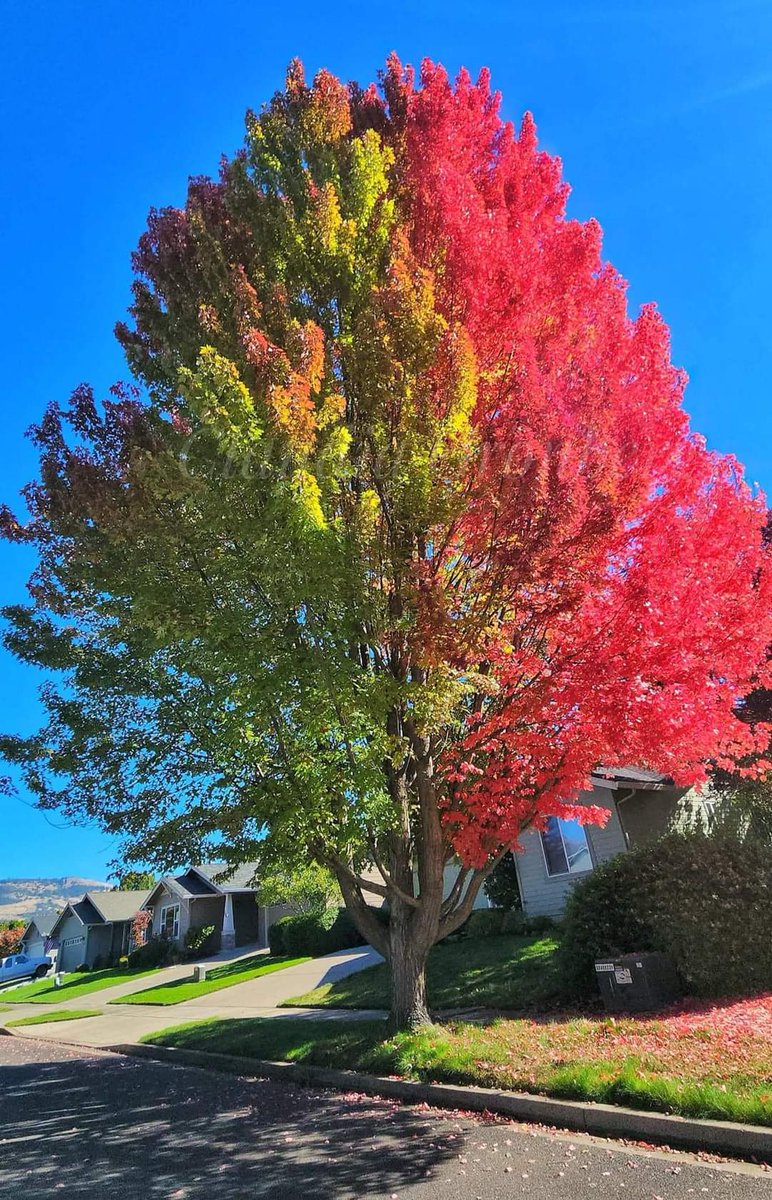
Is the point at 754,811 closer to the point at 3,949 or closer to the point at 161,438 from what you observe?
the point at 161,438

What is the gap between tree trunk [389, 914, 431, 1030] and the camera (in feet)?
27.3

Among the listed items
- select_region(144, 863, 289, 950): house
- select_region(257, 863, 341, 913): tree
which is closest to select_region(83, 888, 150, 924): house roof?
select_region(144, 863, 289, 950): house

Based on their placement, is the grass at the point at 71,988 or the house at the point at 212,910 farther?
the house at the point at 212,910

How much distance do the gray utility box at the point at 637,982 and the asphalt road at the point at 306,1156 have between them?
3604mm

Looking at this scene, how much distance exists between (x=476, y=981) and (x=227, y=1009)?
292 inches

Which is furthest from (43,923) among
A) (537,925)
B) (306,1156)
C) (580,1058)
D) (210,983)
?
(580,1058)

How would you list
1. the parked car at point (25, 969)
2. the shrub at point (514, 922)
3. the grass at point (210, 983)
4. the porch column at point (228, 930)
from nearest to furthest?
the shrub at point (514, 922)
the grass at point (210, 983)
the porch column at point (228, 930)
the parked car at point (25, 969)

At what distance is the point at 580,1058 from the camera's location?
6.47 meters

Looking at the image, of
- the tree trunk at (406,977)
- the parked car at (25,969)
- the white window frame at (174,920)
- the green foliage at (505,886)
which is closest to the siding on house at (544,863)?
the green foliage at (505,886)

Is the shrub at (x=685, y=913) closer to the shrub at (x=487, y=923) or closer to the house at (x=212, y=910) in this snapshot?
the shrub at (x=487, y=923)

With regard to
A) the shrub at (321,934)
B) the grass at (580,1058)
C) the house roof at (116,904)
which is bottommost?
the grass at (580,1058)

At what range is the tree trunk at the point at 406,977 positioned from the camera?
8.33 m

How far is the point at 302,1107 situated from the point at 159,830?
335 centimetres

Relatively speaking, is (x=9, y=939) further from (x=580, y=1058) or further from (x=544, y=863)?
(x=580, y=1058)
